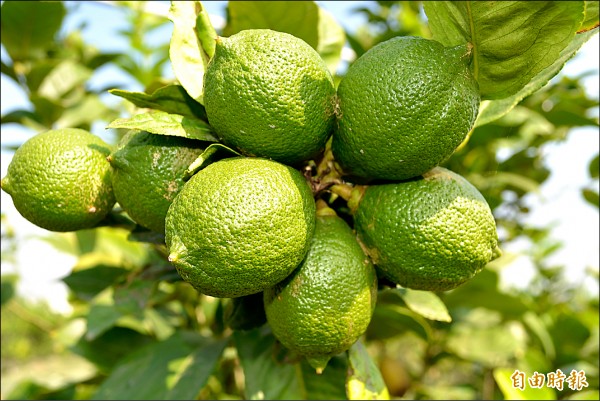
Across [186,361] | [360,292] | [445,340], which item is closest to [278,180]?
[360,292]

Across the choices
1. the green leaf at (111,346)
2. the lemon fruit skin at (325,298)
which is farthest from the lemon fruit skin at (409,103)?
the green leaf at (111,346)

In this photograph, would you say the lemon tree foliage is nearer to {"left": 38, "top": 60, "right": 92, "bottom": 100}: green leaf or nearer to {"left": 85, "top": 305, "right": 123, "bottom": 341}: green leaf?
{"left": 85, "top": 305, "right": 123, "bottom": 341}: green leaf

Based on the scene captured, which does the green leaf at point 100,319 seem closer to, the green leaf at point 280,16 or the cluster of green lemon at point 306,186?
the cluster of green lemon at point 306,186

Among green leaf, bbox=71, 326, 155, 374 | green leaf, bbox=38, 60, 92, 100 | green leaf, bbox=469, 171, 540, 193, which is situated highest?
green leaf, bbox=38, 60, 92, 100

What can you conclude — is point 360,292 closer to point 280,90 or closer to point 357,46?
point 280,90

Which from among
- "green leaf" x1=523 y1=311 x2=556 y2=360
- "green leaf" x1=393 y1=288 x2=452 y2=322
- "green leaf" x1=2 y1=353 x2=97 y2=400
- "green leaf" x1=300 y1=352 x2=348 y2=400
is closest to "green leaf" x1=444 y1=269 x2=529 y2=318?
"green leaf" x1=523 y1=311 x2=556 y2=360

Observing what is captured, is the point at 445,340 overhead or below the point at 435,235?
below
